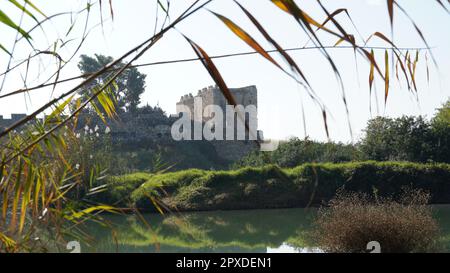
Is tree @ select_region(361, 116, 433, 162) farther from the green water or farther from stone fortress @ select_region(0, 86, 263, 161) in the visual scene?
stone fortress @ select_region(0, 86, 263, 161)

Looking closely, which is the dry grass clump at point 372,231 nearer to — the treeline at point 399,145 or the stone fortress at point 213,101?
the treeline at point 399,145

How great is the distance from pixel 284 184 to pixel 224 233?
4567mm

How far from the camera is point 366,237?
6.66 m

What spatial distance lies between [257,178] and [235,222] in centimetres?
293

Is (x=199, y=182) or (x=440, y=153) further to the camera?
(x=440, y=153)

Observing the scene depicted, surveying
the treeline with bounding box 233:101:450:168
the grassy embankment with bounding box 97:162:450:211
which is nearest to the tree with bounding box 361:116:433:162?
the treeline with bounding box 233:101:450:168

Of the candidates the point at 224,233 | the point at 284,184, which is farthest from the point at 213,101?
the point at 224,233

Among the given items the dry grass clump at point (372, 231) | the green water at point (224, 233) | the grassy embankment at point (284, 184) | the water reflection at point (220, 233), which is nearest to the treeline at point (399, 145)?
the grassy embankment at point (284, 184)

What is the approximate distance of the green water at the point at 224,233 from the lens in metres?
8.84

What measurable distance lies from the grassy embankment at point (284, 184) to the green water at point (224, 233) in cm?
52

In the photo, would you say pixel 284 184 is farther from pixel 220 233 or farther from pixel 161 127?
pixel 161 127
